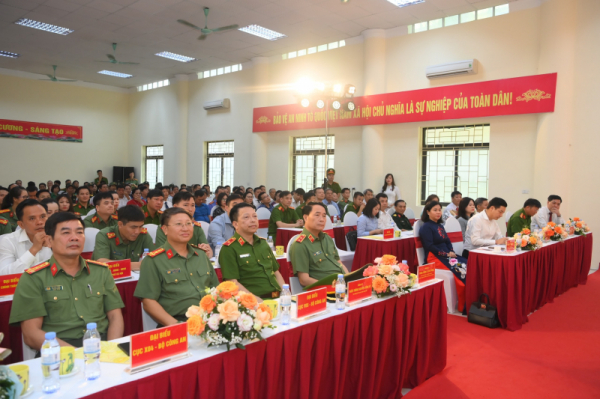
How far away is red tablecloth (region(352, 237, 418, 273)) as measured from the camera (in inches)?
203

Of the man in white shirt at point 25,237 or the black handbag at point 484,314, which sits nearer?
the man in white shirt at point 25,237

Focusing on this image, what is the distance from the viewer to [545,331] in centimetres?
398

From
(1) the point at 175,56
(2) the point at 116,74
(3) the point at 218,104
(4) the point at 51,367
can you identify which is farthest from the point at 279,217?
(2) the point at 116,74

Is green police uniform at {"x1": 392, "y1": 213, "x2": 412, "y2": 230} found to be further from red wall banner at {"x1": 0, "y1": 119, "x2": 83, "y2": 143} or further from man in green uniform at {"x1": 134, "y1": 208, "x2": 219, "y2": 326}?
red wall banner at {"x1": 0, "y1": 119, "x2": 83, "y2": 143}

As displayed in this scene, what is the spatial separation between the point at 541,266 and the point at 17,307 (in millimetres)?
4774

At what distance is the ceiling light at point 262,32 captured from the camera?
9352mm

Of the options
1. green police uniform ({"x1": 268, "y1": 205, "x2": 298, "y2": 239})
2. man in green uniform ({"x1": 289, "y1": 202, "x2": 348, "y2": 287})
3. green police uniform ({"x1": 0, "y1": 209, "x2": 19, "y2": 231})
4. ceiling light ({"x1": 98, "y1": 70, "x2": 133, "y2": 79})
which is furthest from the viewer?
ceiling light ({"x1": 98, "y1": 70, "x2": 133, "y2": 79})

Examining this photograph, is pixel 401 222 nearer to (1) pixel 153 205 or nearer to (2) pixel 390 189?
(2) pixel 390 189

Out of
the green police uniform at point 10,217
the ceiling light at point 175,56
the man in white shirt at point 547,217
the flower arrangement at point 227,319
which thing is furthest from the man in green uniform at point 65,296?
the ceiling light at point 175,56

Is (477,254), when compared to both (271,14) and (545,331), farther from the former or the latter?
(271,14)

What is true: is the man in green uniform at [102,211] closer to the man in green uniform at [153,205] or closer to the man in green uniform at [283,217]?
the man in green uniform at [153,205]

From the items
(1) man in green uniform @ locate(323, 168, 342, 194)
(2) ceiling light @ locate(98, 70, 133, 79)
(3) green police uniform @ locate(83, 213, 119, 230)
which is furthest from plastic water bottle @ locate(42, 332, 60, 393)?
(2) ceiling light @ locate(98, 70, 133, 79)

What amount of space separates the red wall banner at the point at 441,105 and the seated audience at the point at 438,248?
4177 millimetres

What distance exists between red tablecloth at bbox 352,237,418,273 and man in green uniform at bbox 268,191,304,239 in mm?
1162
